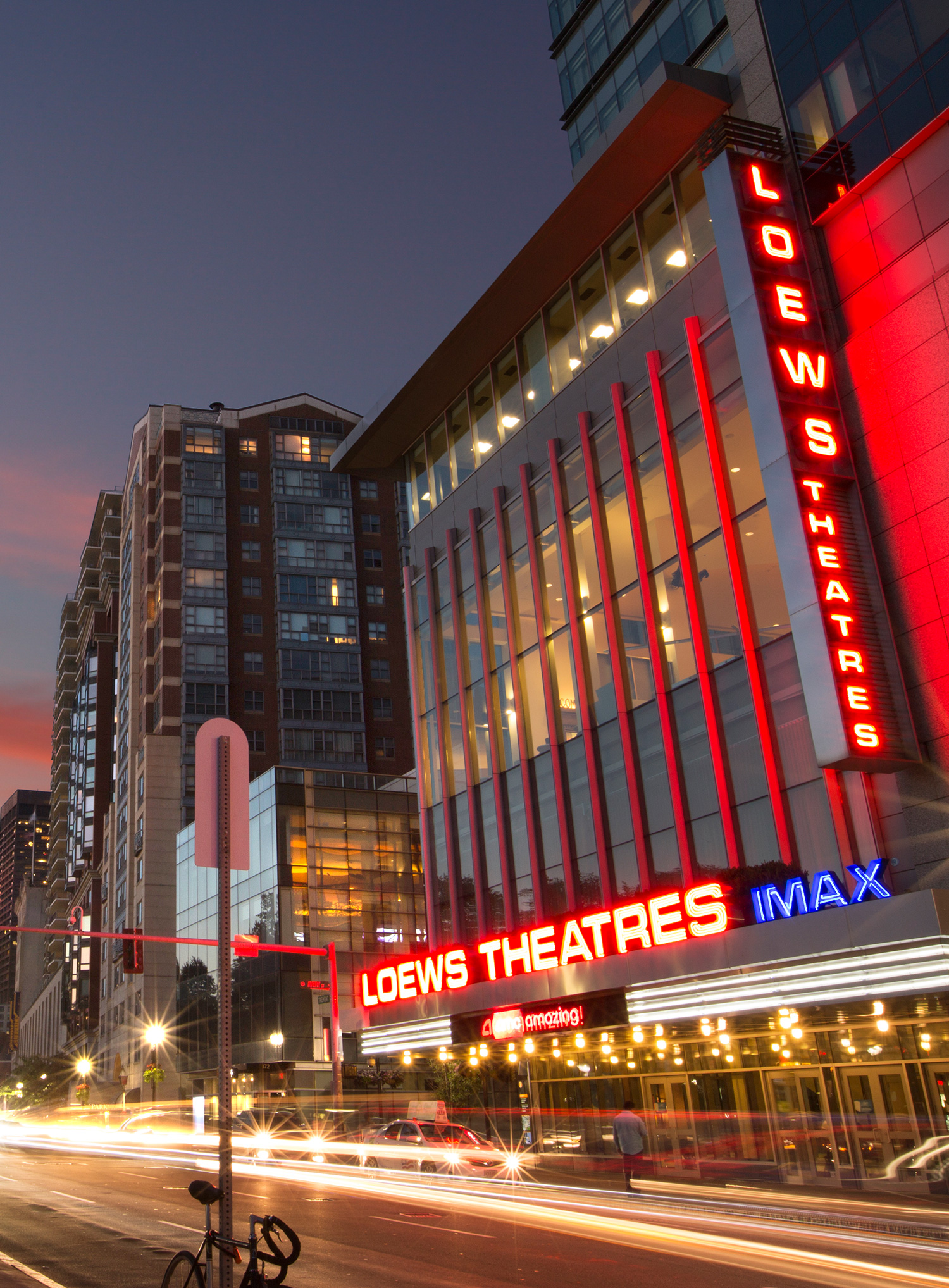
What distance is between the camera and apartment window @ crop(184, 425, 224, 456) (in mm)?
101562

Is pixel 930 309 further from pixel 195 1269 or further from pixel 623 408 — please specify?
pixel 195 1269

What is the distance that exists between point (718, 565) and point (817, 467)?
439cm

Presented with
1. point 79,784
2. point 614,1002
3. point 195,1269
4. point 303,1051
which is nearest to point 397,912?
point 303,1051

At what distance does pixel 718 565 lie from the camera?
2927 centimetres

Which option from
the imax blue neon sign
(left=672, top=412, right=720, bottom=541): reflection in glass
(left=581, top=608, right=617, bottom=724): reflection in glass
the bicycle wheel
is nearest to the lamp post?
(left=581, top=608, right=617, bottom=724): reflection in glass

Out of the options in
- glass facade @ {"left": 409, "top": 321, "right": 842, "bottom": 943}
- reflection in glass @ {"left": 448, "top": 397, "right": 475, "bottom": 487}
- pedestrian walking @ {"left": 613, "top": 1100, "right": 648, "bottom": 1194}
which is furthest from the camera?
reflection in glass @ {"left": 448, "top": 397, "right": 475, "bottom": 487}

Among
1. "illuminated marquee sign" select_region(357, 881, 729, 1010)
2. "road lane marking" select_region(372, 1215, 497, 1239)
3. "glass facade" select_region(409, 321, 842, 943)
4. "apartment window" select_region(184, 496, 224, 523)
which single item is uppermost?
"apartment window" select_region(184, 496, 224, 523)

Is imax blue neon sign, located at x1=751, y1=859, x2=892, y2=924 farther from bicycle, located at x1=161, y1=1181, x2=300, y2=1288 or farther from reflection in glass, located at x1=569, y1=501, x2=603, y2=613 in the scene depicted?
bicycle, located at x1=161, y1=1181, x2=300, y2=1288

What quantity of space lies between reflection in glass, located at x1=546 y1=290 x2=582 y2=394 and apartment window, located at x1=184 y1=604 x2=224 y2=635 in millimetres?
62926

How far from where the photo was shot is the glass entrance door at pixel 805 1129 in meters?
25.9

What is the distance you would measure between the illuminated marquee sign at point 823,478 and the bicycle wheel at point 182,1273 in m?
17.6

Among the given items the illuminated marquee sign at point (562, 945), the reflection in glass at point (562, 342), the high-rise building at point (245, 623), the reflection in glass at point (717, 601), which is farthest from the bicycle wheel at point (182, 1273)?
the high-rise building at point (245, 623)

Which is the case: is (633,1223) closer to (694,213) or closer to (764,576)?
(764,576)

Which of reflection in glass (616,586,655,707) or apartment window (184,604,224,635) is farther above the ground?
apartment window (184,604,224,635)
